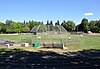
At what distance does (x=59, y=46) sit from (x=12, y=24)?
100926mm

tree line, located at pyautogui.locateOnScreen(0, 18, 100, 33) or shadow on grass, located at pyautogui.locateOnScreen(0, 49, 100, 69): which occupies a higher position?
tree line, located at pyautogui.locateOnScreen(0, 18, 100, 33)

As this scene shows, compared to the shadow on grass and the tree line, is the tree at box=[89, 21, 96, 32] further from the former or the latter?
the shadow on grass

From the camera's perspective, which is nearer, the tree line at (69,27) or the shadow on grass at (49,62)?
the shadow on grass at (49,62)

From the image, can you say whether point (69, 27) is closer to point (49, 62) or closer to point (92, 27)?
point (92, 27)

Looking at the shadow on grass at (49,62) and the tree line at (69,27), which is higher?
the tree line at (69,27)

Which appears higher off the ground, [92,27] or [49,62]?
[92,27]

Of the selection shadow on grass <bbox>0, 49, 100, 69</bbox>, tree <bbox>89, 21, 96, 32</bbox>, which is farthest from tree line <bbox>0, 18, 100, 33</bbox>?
shadow on grass <bbox>0, 49, 100, 69</bbox>

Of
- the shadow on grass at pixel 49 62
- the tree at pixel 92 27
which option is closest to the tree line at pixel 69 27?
the tree at pixel 92 27

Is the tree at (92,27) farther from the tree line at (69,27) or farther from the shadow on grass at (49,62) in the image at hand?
the shadow on grass at (49,62)

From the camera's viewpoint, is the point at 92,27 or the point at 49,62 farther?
the point at 92,27

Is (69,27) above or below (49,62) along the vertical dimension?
above

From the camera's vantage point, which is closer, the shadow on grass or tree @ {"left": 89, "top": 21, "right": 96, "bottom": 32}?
the shadow on grass

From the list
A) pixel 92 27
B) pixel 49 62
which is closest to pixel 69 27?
pixel 92 27

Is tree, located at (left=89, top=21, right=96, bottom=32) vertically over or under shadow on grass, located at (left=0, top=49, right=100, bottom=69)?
over
